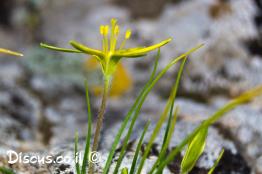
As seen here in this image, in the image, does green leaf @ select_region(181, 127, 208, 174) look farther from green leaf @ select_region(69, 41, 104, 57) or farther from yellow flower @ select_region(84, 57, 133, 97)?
yellow flower @ select_region(84, 57, 133, 97)

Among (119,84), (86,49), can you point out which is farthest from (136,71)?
(86,49)

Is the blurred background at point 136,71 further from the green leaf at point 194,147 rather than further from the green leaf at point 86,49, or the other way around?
the green leaf at point 86,49

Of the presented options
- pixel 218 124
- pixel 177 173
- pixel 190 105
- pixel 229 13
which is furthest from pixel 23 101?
pixel 229 13

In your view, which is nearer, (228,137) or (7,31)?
(228,137)

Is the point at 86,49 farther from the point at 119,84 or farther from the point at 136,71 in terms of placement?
the point at 136,71

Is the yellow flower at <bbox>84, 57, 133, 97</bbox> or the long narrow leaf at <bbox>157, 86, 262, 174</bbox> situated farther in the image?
the yellow flower at <bbox>84, 57, 133, 97</bbox>

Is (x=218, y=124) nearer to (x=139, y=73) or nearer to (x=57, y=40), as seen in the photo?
(x=139, y=73)

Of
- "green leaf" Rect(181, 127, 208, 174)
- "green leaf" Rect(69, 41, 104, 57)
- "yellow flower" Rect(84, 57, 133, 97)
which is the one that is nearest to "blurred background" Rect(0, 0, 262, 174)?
"yellow flower" Rect(84, 57, 133, 97)

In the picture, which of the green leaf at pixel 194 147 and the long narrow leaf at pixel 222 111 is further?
the green leaf at pixel 194 147

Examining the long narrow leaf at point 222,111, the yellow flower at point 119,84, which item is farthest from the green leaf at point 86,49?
the yellow flower at point 119,84
